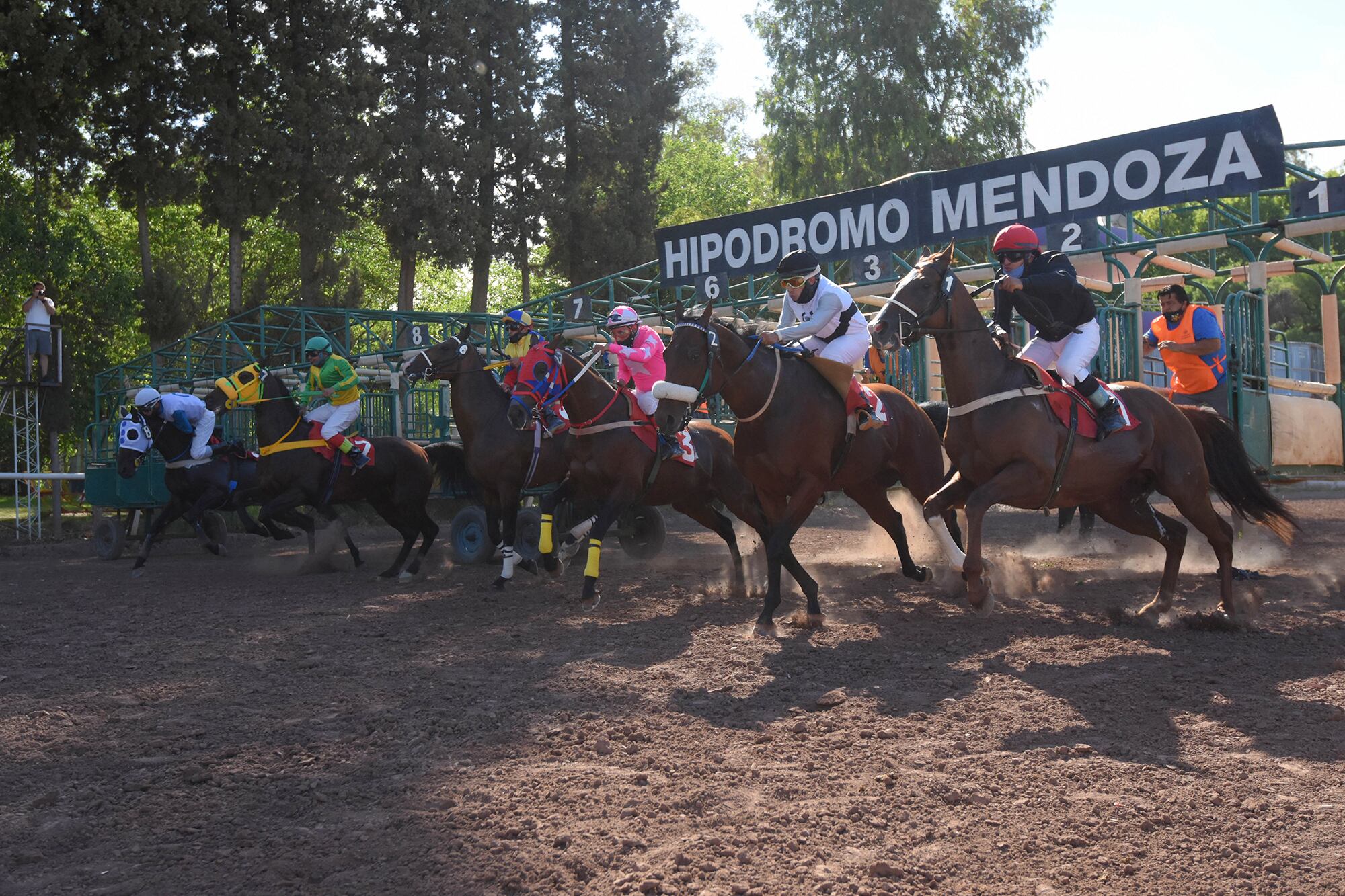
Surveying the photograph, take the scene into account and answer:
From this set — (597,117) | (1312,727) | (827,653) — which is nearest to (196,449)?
(827,653)

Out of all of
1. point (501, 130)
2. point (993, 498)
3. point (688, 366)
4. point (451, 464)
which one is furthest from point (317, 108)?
point (993, 498)

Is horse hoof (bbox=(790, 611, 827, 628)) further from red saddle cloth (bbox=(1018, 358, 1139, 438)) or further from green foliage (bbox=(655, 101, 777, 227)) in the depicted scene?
green foliage (bbox=(655, 101, 777, 227))

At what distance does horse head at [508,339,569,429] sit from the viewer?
952 cm

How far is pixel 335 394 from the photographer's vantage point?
12.2 metres

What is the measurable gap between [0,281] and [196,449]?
12322 mm

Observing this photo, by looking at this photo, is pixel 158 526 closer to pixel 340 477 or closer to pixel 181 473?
pixel 181 473

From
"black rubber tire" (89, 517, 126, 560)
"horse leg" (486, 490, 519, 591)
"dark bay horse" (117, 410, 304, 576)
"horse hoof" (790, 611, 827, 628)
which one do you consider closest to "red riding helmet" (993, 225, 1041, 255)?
"horse hoof" (790, 611, 827, 628)

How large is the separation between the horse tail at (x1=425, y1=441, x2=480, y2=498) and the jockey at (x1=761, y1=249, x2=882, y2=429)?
509cm

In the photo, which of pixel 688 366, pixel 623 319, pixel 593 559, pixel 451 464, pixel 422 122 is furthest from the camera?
pixel 422 122

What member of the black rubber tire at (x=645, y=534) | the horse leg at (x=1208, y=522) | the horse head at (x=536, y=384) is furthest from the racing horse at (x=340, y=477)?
the horse leg at (x=1208, y=522)

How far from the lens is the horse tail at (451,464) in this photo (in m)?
12.1

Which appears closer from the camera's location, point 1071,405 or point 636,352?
point 1071,405

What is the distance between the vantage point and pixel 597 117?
3052cm

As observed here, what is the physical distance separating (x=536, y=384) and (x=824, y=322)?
9.38ft
